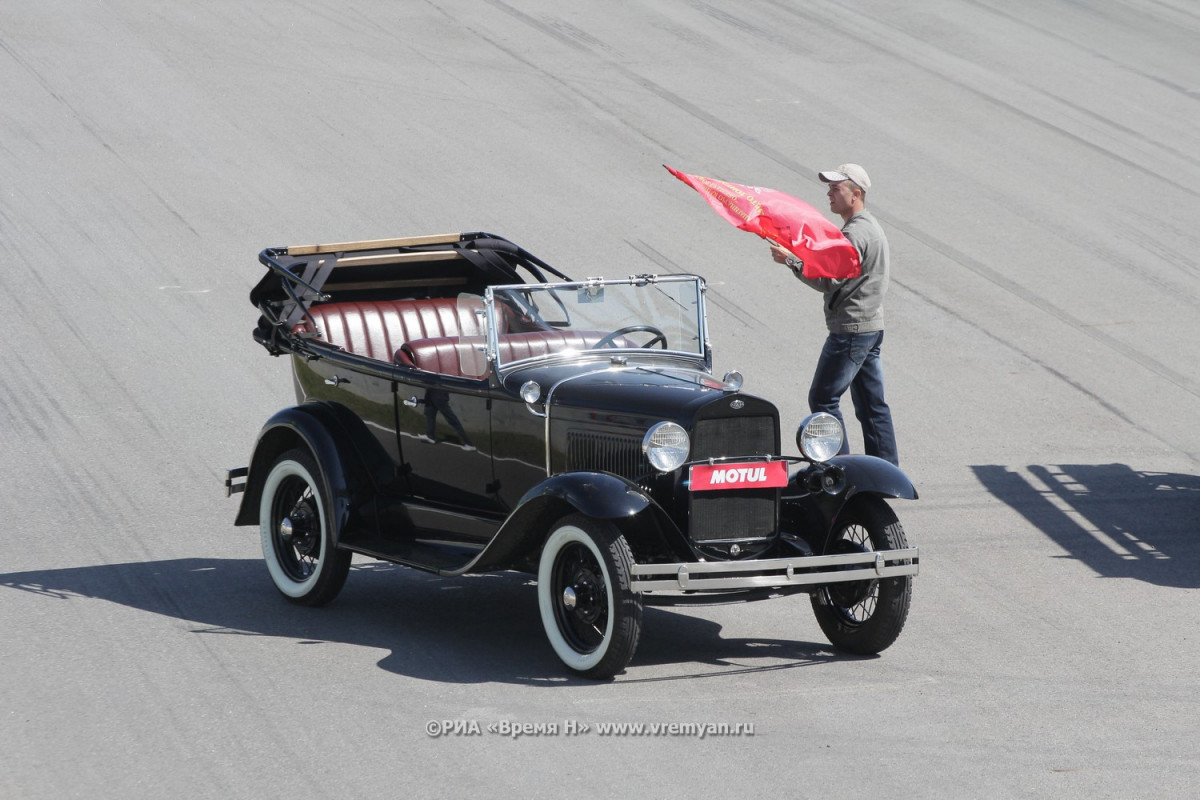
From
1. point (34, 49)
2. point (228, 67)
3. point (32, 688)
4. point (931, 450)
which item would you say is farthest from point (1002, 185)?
point (32, 688)

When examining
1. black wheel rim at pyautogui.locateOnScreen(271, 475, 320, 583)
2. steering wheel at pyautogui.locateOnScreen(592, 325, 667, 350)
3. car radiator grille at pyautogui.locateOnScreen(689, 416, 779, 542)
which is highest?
steering wheel at pyautogui.locateOnScreen(592, 325, 667, 350)

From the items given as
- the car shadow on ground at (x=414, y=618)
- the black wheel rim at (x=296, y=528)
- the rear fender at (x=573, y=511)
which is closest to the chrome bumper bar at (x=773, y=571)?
the rear fender at (x=573, y=511)

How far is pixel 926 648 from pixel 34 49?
572 inches

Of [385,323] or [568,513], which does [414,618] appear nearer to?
[568,513]

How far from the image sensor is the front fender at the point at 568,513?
590cm

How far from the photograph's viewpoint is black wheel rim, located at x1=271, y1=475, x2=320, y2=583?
739 cm

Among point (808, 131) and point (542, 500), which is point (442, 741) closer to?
point (542, 500)

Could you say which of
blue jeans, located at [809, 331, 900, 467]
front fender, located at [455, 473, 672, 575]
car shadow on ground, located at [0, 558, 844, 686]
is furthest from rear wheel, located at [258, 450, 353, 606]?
blue jeans, located at [809, 331, 900, 467]

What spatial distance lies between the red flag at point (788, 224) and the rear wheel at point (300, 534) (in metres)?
2.51

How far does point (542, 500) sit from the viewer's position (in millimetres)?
6184

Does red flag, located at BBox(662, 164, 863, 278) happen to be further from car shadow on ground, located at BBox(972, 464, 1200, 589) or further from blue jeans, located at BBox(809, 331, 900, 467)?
car shadow on ground, located at BBox(972, 464, 1200, 589)

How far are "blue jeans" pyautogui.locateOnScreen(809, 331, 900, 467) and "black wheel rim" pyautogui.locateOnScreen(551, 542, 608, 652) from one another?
2.59m

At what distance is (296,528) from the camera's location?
24.5 feet

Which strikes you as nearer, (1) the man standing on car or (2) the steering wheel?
(2) the steering wheel
